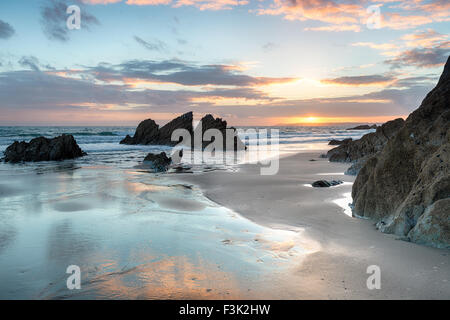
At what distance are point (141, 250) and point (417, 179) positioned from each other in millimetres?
4336

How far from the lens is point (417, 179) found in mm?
5191

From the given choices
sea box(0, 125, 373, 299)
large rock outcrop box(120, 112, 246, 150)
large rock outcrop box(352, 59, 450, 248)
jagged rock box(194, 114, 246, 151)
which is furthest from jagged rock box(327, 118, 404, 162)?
large rock outcrop box(120, 112, 246, 150)

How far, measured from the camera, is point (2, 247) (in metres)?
4.93

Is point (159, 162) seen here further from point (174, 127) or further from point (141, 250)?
point (174, 127)

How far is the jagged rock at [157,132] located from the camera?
4006 cm

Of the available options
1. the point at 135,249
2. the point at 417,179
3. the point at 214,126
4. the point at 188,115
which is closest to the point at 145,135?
the point at 188,115

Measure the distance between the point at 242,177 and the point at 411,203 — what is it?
321 inches

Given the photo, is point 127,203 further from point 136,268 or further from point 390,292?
point 390,292

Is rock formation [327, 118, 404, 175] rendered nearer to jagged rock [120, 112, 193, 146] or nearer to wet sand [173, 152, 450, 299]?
wet sand [173, 152, 450, 299]

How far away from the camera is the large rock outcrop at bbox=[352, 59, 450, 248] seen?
441cm

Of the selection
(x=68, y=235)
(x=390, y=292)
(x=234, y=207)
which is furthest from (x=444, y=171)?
(x=68, y=235)

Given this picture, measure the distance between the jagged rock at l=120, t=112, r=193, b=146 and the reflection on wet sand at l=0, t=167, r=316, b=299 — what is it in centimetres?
3161

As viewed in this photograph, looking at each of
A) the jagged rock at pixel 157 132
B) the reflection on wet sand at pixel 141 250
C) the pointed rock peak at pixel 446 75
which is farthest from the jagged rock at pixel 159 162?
the jagged rock at pixel 157 132
